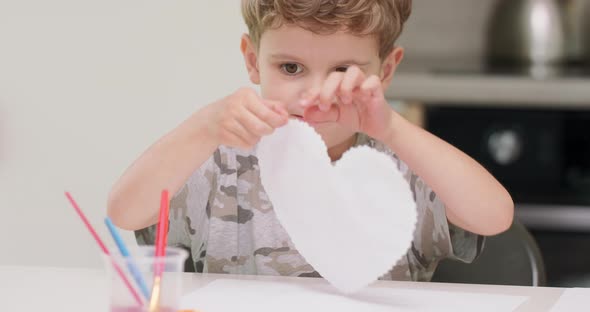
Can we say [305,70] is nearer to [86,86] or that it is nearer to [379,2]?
[379,2]

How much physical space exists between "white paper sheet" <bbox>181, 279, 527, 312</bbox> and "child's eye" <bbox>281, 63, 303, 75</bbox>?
293 mm

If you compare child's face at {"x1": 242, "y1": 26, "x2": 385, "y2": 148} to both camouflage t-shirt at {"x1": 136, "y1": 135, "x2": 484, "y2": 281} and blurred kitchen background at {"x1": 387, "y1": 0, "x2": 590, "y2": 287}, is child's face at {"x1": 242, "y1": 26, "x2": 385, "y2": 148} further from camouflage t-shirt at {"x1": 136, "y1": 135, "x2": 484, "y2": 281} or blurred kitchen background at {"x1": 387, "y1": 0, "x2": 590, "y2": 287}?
blurred kitchen background at {"x1": 387, "y1": 0, "x2": 590, "y2": 287}

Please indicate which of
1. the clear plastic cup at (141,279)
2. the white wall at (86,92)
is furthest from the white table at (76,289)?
the white wall at (86,92)

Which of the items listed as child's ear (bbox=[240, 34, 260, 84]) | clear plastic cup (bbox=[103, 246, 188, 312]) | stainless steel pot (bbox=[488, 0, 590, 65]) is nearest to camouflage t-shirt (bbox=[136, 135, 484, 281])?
child's ear (bbox=[240, 34, 260, 84])

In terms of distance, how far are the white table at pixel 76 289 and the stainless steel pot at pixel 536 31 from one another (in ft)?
5.27

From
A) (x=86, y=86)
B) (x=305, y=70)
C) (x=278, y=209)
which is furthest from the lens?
(x=86, y=86)

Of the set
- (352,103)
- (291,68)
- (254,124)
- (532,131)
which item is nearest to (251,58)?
(291,68)

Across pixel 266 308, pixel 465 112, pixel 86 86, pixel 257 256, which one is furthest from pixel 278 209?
pixel 465 112

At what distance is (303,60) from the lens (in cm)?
129

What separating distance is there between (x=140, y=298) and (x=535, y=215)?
1.76m

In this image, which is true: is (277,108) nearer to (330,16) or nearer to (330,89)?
(330,89)

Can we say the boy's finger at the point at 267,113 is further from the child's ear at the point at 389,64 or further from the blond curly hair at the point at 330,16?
the child's ear at the point at 389,64

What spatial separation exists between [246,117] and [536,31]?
1.76 m

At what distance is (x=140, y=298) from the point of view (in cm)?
90
